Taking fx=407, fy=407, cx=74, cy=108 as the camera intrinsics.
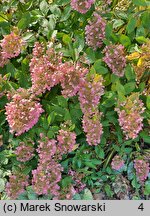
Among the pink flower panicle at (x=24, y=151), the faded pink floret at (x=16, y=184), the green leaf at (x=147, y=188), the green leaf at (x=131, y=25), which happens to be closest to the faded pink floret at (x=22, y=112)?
the pink flower panicle at (x=24, y=151)

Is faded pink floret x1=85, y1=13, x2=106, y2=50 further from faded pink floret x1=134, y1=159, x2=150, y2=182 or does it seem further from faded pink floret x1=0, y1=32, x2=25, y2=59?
faded pink floret x1=134, y1=159, x2=150, y2=182

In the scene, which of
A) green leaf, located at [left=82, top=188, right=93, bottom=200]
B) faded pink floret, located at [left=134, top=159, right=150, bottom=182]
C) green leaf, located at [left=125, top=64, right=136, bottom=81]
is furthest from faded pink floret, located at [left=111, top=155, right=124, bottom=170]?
green leaf, located at [left=125, top=64, right=136, bottom=81]

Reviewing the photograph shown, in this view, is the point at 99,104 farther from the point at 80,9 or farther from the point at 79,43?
the point at 80,9

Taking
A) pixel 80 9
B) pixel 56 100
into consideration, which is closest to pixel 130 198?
pixel 56 100

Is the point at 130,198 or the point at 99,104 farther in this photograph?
the point at 130,198

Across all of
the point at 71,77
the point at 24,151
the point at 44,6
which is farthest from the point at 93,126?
the point at 44,6

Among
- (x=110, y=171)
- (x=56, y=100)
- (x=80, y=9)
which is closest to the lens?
(x=80, y=9)
